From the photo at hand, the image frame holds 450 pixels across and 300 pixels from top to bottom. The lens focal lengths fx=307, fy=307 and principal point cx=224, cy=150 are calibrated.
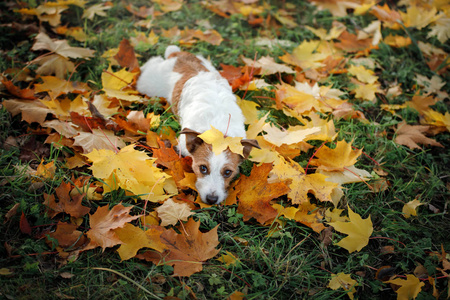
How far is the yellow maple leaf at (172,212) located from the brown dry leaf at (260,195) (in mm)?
446

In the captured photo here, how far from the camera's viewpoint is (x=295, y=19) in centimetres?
522

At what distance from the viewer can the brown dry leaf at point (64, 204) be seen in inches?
90.8

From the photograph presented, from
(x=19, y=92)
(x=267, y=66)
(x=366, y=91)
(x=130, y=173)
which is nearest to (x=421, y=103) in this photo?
(x=366, y=91)

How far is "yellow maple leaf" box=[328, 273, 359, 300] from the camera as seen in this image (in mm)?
2211

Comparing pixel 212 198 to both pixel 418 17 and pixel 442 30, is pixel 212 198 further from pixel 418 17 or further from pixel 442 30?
pixel 418 17

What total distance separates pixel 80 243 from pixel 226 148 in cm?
130

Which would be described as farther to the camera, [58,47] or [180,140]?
[58,47]

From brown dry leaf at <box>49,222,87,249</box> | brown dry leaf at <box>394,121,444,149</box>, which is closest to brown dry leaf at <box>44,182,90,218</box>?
brown dry leaf at <box>49,222,87,249</box>

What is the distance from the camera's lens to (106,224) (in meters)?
2.24

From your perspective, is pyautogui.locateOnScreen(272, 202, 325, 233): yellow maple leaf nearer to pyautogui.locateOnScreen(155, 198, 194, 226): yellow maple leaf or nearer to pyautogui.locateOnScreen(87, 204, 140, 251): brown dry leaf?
pyautogui.locateOnScreen(155, 198, 194, 226): yellow maple leaf

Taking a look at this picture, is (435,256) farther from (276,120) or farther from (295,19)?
(295,19)

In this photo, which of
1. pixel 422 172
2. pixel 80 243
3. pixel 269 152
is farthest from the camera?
pixel 422 172

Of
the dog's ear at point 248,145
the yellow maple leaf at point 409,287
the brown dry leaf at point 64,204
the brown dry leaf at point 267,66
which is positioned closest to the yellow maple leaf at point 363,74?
the brown dry leaf at point 267,66

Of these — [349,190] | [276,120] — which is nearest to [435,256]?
[349,190]
